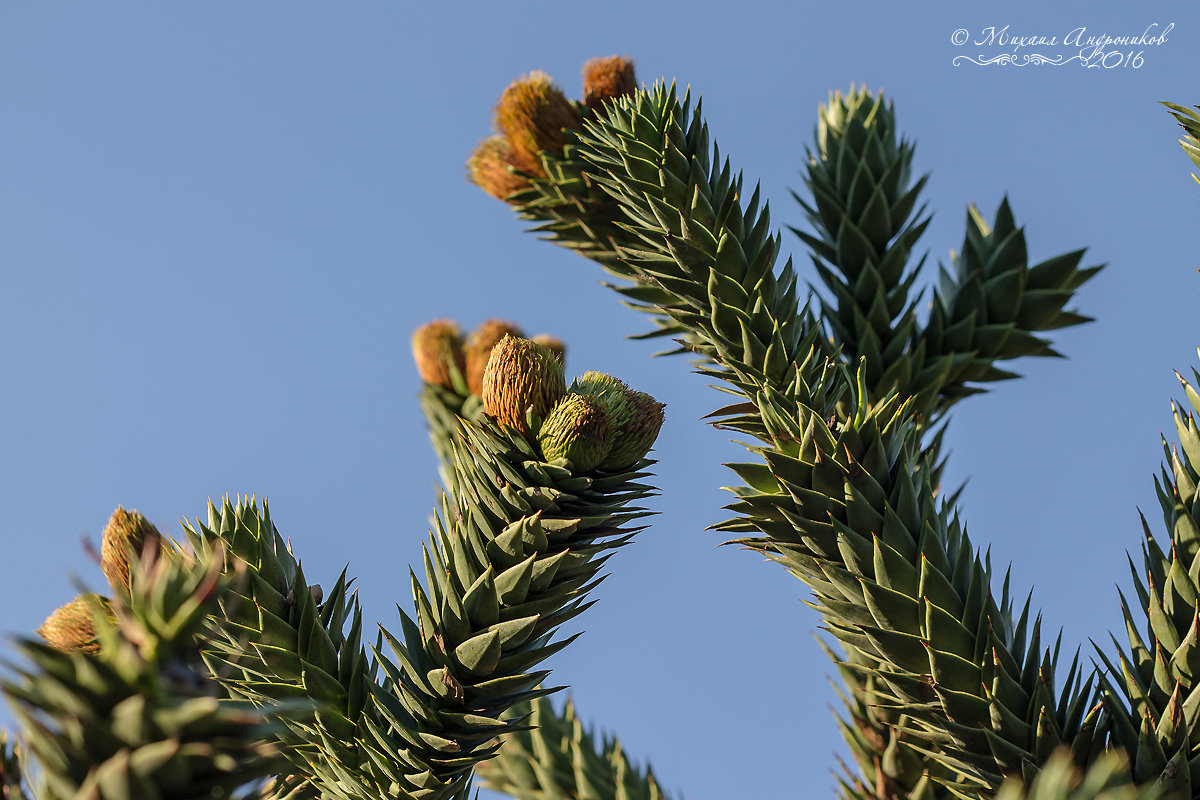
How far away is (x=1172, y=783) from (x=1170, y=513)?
0.67 m

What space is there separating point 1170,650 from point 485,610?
5.36 feet

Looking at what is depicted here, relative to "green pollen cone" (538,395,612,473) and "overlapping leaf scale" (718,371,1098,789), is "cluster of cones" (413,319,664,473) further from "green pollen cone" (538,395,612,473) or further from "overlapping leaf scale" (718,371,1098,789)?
"overlapping leaf scale" (718,371,1098,789)

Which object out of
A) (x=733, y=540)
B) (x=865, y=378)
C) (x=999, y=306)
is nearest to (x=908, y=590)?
(x=733, y=540)

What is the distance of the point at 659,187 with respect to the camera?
8.86 feet

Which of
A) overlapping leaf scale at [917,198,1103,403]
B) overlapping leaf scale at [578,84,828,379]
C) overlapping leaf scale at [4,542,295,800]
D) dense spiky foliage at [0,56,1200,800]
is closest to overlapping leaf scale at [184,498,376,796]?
dense spiky foliage at [0,56,1200,800]

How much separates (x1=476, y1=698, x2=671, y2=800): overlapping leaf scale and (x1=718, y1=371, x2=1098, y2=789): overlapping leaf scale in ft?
5.02

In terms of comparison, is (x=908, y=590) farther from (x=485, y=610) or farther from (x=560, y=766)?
(x=560, y=766)

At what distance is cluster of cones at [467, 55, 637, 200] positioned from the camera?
10.5 feet

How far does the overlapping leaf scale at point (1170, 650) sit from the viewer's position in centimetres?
203

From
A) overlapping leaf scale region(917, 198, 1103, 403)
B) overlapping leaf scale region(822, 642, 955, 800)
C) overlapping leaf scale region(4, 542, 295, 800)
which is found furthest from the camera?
overlapping leaf scale region(917, 198, 1103, 403)

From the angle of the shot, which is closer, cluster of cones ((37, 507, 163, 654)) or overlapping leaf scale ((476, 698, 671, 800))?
cluster of cones ((37, 507, 163, 654))

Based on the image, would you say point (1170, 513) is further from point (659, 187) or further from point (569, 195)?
point (569, 195)

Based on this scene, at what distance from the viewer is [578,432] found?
7.36ft

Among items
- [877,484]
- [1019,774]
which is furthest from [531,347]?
[1019,774]
